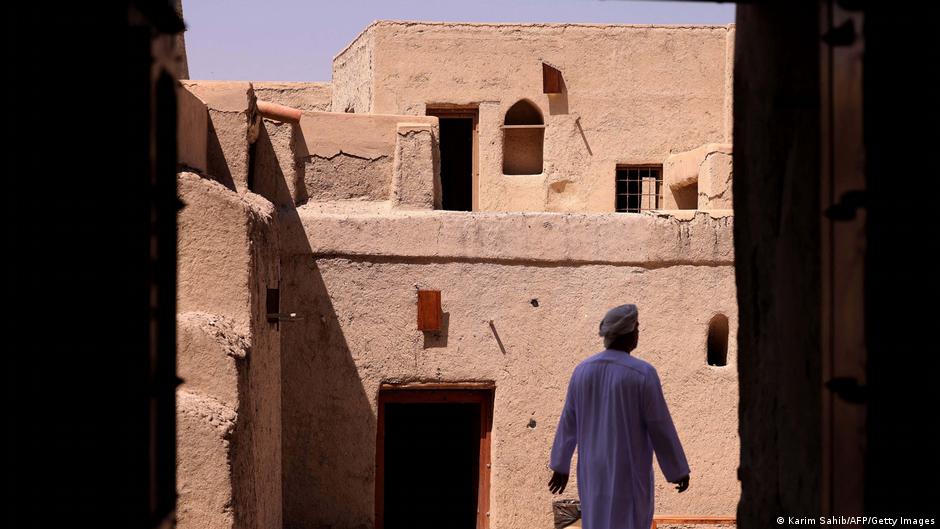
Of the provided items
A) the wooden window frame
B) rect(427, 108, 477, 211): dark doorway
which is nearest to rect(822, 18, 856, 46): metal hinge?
the wooden window frame

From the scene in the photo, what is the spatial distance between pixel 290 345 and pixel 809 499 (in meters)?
6.82

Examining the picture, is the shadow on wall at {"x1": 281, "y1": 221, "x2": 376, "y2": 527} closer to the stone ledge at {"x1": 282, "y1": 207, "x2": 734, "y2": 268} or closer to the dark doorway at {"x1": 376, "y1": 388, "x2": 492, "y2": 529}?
the stone ledge at {"x1": 282, "y1": 207, "x2": 734, "y2": 268}

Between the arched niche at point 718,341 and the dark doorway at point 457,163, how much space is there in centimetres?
835

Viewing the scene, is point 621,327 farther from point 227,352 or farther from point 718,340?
point 718,340

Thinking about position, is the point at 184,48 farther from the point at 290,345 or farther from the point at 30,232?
the point at 30,232

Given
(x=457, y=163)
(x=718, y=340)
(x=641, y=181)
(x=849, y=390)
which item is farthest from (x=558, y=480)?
(x=457, y=163)

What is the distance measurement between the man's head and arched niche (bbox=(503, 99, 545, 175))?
11083mm

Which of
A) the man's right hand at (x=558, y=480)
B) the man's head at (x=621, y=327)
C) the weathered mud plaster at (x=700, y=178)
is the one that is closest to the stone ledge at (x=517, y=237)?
the weathered mud plaster at (x=700, y=178)

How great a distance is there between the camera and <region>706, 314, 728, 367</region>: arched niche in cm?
960

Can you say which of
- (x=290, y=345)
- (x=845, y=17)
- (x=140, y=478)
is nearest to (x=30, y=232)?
(x=140, y=478)

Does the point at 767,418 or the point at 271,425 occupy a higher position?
the point at 767,418

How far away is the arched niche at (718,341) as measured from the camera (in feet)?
31.5

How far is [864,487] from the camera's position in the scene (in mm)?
2268

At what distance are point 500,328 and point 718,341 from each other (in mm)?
1854
